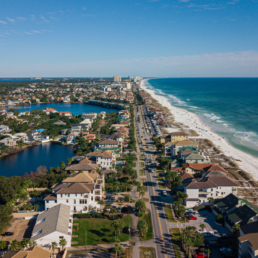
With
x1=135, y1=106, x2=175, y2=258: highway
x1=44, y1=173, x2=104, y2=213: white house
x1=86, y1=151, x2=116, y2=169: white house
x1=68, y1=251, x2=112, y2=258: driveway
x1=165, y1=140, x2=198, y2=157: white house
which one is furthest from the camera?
x1=165, y1=140, x2=198, y2=157: white house

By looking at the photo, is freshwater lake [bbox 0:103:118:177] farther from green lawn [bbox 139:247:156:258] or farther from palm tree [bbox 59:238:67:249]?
green lawn [bbox 139:247:156:258]

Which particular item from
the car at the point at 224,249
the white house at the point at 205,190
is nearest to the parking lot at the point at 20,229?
the white house at the point at 205,190

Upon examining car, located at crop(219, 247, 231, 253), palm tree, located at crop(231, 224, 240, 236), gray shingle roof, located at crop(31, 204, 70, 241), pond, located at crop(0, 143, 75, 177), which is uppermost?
palm tree, located at crop(231, 224, 240, 236)

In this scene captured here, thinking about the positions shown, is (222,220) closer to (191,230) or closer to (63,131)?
(191,230)

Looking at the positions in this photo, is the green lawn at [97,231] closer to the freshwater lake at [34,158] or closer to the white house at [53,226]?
the white house at [53,226]

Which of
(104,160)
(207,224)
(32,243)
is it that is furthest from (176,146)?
(32,243)

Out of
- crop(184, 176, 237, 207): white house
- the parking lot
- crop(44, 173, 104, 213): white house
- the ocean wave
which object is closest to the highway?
crop(184, 176, 237, 207): white house
